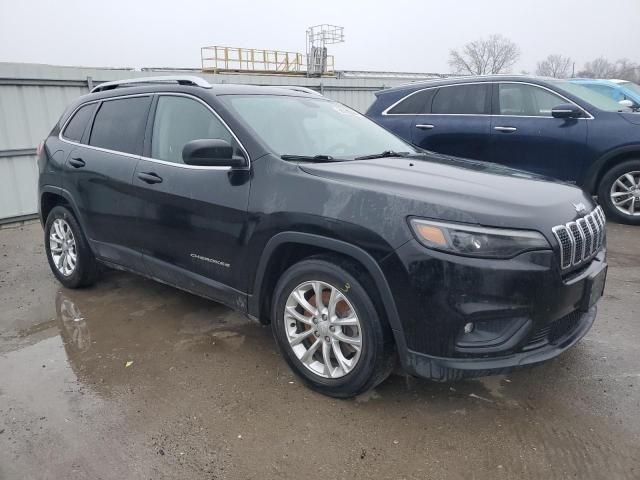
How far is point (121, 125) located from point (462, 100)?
4.61 m

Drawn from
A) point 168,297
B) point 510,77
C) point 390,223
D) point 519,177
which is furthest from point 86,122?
point 510,77

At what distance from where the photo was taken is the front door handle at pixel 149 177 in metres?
3.64

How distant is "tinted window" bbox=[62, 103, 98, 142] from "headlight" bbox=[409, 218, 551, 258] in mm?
3420

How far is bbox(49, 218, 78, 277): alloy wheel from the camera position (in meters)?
4.68

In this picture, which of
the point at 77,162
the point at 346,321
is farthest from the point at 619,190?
the point at 77,162

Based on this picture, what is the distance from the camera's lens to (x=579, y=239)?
265 centimetres

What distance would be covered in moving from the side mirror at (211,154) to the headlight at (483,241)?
1317mm

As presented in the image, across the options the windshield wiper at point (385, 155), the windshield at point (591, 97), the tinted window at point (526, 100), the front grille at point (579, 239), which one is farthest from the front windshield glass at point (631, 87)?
the front grille at point (579, 239)

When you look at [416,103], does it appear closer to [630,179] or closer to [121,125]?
[630,179]

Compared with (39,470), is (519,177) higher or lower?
higher

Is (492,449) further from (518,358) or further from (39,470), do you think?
(39,470)

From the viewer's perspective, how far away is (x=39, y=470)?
7.98ft

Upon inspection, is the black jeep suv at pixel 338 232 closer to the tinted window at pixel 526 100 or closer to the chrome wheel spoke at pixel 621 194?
the tinted window at pixel 526 100

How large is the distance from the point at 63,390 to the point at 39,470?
2.49ft
